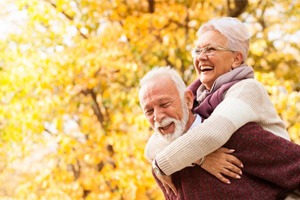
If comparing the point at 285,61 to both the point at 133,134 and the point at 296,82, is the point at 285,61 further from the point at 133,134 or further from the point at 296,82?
the point at 133,134

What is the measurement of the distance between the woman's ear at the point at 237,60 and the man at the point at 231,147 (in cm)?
22

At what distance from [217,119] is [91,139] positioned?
5.11m

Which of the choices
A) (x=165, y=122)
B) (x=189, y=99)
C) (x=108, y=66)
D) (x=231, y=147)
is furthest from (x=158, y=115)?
(x=108, y=66)

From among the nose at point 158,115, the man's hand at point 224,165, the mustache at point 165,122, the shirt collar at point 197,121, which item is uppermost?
the nose at point 158,115

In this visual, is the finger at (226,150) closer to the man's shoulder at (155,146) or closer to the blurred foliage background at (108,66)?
the man's shoulder at (155,146)

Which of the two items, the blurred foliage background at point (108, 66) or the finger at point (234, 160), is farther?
the blurred foliage background at point (108, 66)

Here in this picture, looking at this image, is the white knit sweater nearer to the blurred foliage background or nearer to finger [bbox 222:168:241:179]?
finger [bbox 222:168:241:179]

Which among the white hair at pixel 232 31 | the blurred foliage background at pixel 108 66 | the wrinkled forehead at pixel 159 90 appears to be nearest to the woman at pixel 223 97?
the white hair at pixel 232 31

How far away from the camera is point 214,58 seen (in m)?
1.67

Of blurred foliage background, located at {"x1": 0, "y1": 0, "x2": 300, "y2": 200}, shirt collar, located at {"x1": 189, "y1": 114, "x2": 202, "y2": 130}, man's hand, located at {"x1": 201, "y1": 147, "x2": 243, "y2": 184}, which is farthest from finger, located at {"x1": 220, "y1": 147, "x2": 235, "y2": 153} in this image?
blurred foliage background, located at {"x1": 0, "y1": 0, "x2": 300, "y2": 200}

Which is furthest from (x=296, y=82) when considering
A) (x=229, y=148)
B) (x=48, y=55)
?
(x=229, y=148)

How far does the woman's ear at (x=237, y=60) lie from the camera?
1.69 meters

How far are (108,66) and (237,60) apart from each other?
3.96 meters

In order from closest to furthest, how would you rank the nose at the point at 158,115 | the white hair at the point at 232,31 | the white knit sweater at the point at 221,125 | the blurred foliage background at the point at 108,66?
the white knit sweater at the point at 221,125
the nose at the point at 158,115
the white hair at the point at 232,31
the blurred foliage background at the point at 108,66
